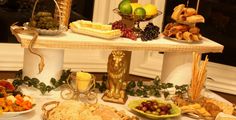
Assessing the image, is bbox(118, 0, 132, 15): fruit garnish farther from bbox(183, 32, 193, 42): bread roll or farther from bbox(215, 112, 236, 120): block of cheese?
bbox(215, 112, 236, 120): block of cheese

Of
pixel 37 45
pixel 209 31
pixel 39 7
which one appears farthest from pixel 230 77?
pixel 37 45

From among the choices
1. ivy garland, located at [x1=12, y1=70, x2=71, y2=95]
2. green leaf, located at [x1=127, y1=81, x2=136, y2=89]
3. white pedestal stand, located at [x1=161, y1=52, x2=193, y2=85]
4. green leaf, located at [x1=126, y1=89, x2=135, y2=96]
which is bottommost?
green leaf, located at [x1=126, y1=89, x2=135, y2=96]

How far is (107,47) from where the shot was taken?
2.06 m

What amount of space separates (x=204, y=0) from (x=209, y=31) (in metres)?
0.20

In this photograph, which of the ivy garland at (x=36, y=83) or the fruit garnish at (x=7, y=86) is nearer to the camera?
the fruit garnish at (x=7, y=86)

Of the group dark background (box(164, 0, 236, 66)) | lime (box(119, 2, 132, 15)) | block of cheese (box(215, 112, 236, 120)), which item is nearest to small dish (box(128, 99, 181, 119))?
block of cheese (box(215, 112, 236, 120))

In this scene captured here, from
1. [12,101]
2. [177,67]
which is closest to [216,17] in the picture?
[177,67]

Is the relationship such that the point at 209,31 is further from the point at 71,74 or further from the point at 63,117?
the point at 63,117

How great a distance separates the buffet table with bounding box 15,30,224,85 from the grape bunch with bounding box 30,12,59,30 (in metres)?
0.05

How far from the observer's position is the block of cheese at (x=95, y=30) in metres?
2.07

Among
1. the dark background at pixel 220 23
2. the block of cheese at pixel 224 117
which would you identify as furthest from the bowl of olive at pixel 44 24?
the dark background at pixel 220 23

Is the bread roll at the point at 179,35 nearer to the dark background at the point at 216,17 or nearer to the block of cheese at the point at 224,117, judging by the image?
the block of cheese at the point at 224,117

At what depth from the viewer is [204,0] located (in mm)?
3018

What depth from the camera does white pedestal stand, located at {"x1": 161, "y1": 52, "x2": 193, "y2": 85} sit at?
232cm
